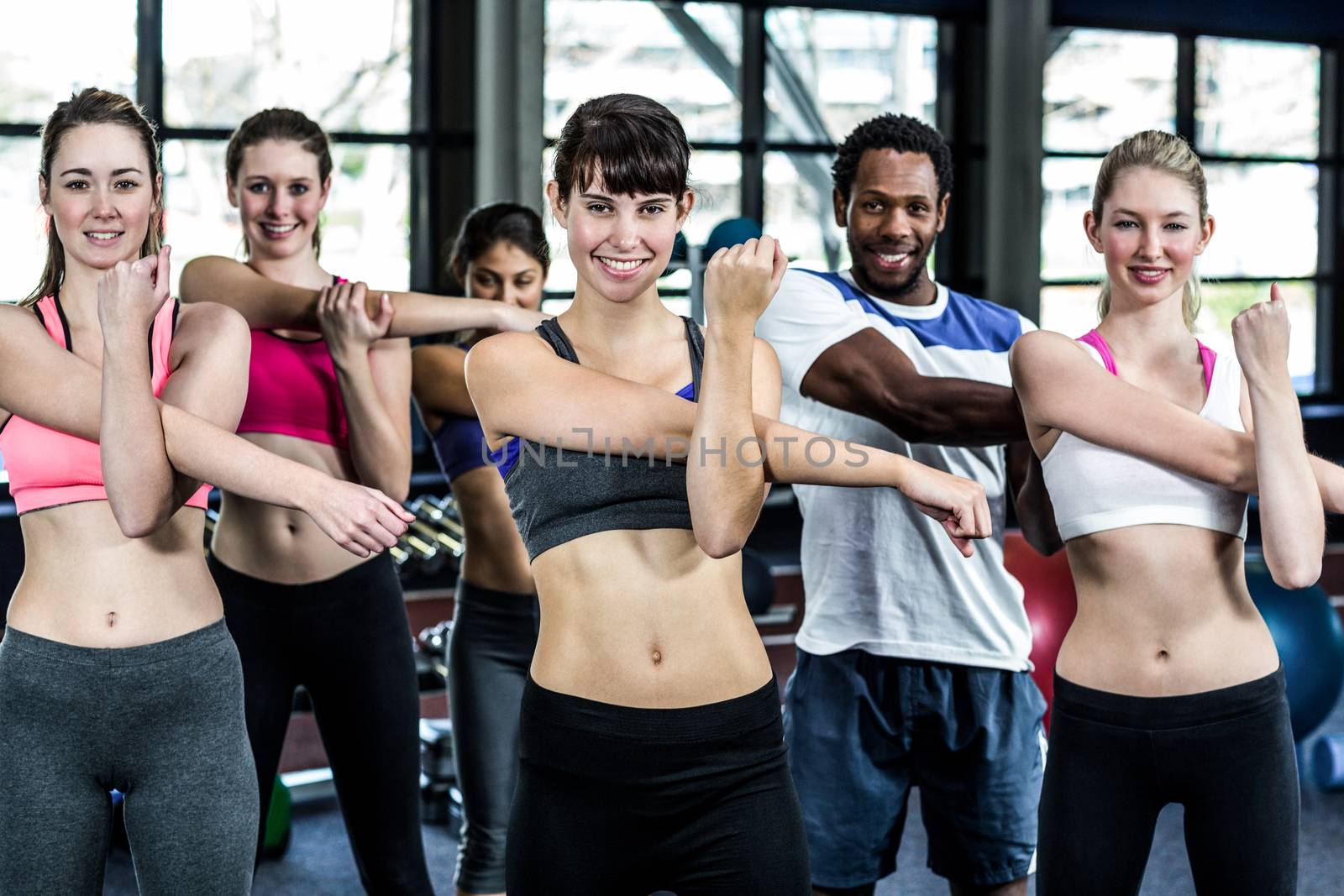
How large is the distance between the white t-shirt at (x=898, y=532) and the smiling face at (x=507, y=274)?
66 centimetres

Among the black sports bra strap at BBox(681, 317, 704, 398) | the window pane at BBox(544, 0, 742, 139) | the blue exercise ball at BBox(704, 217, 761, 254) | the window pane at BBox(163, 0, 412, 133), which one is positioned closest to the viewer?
the black sports bra strap at BBox(681, 317, 704, 398)

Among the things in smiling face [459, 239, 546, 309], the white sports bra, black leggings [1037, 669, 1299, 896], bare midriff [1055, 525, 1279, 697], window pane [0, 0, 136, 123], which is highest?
window pane [0, 0, 136, 123]

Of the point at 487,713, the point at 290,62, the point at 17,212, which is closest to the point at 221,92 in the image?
the point at 290,62

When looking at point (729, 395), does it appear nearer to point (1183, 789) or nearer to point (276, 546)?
point (1183, 789)

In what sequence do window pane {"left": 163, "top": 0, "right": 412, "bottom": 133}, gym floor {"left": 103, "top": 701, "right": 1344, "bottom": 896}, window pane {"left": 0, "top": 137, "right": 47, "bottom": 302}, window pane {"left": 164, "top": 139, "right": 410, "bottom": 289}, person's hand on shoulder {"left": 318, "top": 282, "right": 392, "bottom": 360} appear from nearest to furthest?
1. person's hand on shoulder {"left": 318, "top": 282, "right": 392, "bottom": 360}
2. gym floor {"left": 103, "top": 701, "right": 1344, "bottom": 896}
3. window pane {"left": 0, "top": 137, "right": 47, "bottom": 302}
4. window pane {"left": 163, "top": 0, "right": 412, "bottom": 133}
5. window pane {"left": 164, "top": 139, "right": 410, "bottom": 289}

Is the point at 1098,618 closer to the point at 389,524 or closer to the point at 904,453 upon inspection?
the point at 904,453

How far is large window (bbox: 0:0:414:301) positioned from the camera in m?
5.01

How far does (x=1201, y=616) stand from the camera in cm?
170

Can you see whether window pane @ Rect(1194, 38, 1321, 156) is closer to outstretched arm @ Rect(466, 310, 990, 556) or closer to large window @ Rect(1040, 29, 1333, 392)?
large window @ Rect(1040, 29, 1333, 392)

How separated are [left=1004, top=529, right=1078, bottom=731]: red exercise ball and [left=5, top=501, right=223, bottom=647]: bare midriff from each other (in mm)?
2537

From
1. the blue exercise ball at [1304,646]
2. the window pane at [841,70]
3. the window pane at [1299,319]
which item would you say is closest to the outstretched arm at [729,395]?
the blue exercise ball at [1304,646]

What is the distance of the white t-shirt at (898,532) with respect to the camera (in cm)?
207

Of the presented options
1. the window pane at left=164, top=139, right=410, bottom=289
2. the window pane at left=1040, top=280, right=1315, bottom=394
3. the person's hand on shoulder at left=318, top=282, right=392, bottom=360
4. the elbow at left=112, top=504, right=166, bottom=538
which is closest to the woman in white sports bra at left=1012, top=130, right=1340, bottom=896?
the person's hand on shoulder at left=318, top=282, right=392, bottom=360

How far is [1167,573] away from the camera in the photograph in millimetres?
1713
